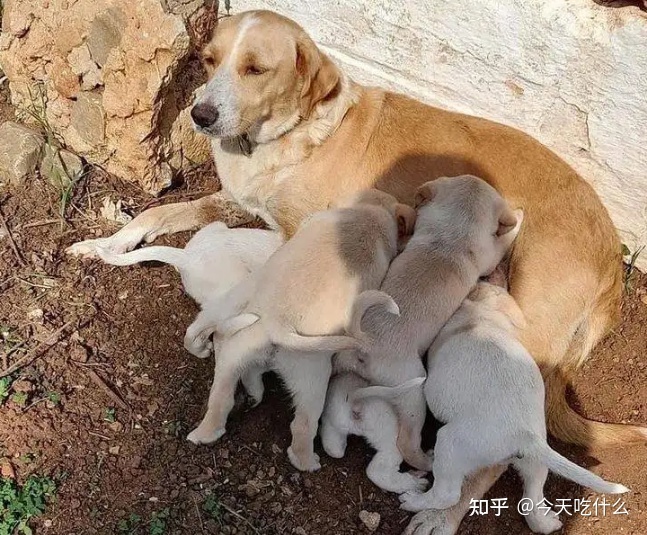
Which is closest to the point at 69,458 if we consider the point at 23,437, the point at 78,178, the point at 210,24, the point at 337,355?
the point at 23,437

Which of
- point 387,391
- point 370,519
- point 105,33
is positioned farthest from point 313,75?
point 370,519

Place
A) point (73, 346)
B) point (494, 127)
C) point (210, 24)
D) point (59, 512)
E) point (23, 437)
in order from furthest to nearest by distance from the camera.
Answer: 1. point (210, 24)
2. point (494, 127)
3. point (73, 346)
4. point (23, 437)
5. point (59, 512)

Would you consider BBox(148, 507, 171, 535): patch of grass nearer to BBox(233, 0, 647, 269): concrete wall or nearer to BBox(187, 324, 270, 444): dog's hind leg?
BBox(187, 324, 270, 444): dog's hind leg

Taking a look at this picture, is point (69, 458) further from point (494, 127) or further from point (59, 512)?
point (494, 127)

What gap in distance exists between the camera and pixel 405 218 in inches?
123

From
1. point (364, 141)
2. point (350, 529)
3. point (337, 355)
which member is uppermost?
point (364, 141)

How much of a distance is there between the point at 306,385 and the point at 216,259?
2.35 feet

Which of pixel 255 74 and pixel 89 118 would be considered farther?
pixel 89 118

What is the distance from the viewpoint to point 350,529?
284cm

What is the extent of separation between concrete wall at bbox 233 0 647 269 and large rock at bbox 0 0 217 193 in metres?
0.79

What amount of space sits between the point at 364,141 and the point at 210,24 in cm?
113

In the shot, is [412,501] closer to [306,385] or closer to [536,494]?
[536,494]

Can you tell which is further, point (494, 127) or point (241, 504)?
point (494, 127)

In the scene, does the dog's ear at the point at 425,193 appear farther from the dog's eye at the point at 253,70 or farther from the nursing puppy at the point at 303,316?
the dog's eye at the point at 253,70
